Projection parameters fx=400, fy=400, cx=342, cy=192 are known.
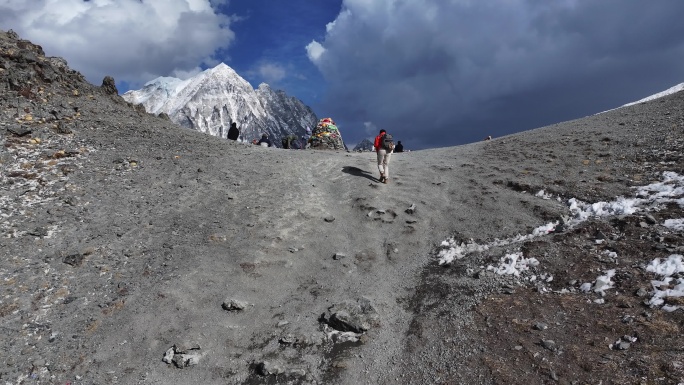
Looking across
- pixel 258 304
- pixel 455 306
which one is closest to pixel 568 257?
pixel 455 306

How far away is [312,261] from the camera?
13.4m

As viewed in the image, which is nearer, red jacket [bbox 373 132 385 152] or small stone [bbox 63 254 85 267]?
small stone [bbox 63 254 85 267]

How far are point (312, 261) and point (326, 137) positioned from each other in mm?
22761

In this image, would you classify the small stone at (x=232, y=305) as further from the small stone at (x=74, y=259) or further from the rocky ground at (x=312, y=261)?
the small stone at (x=74, y=259)

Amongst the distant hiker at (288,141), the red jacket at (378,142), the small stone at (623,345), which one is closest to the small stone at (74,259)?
the red jacket at (378,142)

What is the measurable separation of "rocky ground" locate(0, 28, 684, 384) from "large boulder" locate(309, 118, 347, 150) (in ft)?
44.4

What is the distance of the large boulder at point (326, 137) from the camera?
34688mm

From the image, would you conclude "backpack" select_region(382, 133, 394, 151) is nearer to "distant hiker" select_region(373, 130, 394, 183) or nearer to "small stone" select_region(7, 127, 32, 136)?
"distant hiker" select_region(373, 130, 394, 183)

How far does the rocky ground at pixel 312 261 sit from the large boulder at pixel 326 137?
1352 cm

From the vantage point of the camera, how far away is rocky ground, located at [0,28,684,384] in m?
8.66

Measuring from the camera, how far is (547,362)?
780 centimetres

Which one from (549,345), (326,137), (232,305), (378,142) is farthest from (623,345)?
(326,137)

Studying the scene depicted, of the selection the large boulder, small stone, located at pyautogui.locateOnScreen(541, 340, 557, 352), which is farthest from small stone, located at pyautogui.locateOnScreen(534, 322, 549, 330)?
the large boulder

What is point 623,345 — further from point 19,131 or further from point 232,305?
point 19,131
